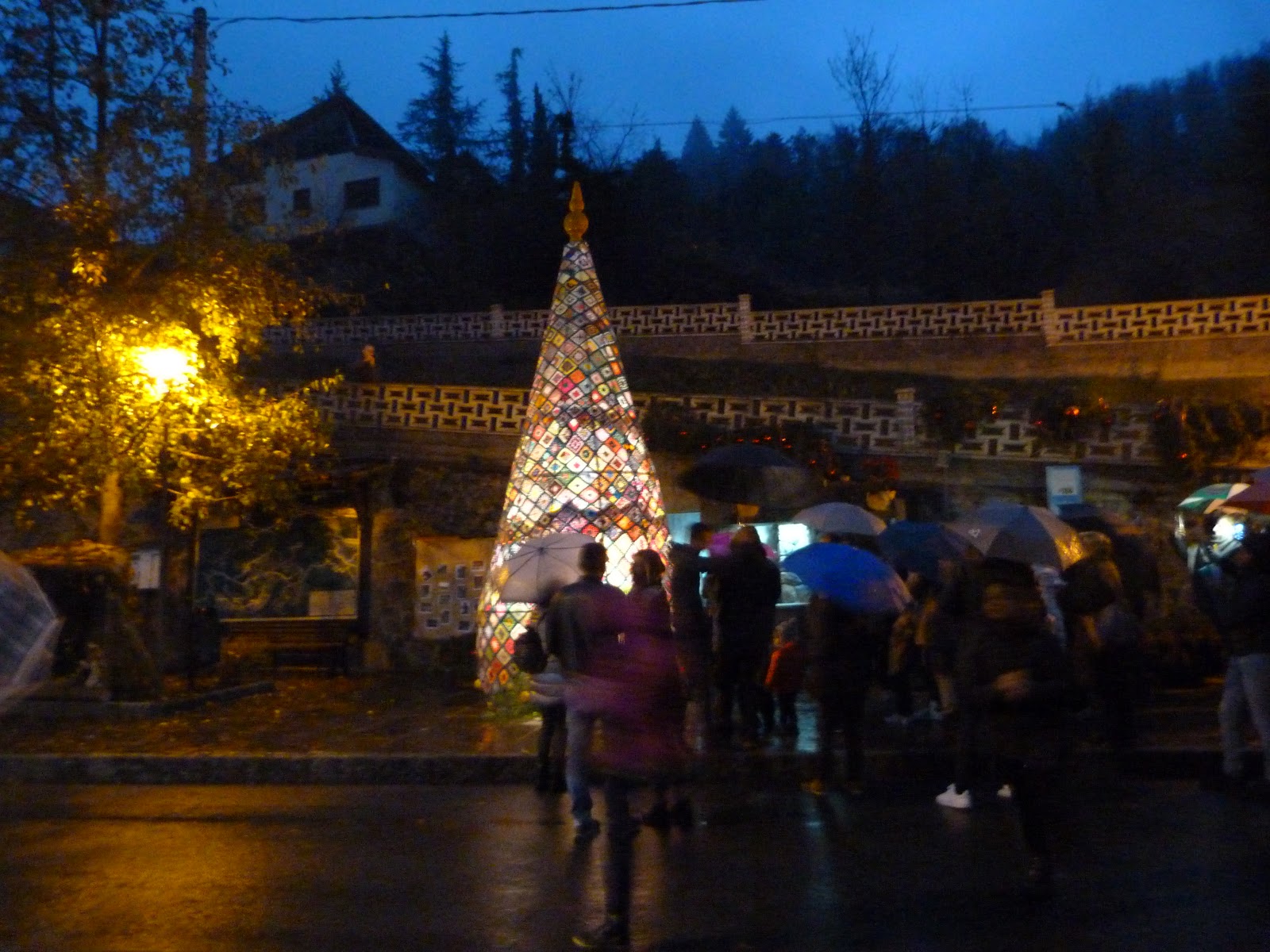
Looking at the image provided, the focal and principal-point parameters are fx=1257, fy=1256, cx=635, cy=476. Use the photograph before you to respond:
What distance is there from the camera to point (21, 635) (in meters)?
4.79

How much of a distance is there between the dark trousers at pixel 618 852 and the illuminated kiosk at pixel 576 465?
6.41 meters

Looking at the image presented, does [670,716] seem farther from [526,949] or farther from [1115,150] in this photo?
[1115,150]

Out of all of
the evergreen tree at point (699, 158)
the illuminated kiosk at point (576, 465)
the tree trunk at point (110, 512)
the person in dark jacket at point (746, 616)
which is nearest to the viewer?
the person in dark jacket at point (746, 616)

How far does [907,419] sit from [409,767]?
9135mm

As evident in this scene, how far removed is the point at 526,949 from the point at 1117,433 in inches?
491

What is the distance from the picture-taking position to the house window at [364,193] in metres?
43.9

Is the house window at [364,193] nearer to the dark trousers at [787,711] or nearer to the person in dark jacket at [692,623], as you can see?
the dark trousers at [787,711]

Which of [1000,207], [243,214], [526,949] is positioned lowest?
[526,949]

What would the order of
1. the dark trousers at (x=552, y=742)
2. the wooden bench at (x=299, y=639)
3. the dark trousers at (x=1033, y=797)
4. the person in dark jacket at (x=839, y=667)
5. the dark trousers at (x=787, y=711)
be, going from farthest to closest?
1. the wooden bench at (x=299, y=639)
2. the dark trousers at (x=787, y=711)
3. the dark trousers at (x=552, y=742)
4. the person in dark jacket at (x=839, y=667)
5. the dark trousers at (x=1033, y=797)

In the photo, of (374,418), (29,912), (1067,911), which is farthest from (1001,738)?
(374,418)

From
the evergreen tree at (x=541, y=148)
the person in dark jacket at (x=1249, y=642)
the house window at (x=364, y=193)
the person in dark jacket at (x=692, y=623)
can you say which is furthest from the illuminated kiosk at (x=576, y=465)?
the house window at (x=364, y=193)

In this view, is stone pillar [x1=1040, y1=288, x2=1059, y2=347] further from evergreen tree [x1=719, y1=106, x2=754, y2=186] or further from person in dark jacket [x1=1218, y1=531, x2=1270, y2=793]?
evergreen tree [x1=719, y1=106, x2=754, y2=186]

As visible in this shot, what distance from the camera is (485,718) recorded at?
11.7 m

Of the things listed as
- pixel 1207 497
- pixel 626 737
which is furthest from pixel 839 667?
pixel 1207 497
